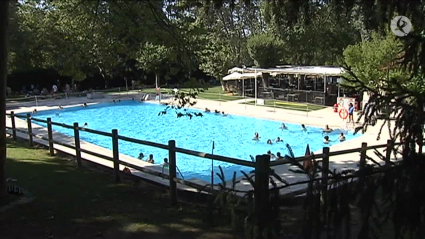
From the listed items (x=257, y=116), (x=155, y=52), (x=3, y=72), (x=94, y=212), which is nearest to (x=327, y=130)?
(x=257, y=116)

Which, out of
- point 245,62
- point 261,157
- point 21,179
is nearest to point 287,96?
point 245,62

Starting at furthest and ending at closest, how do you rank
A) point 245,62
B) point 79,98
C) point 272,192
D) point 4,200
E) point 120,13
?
point 245,62 < point 79,98 < point 4,200 < point 120,13 < point 272,192

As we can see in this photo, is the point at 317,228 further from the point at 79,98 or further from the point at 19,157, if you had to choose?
the point at 79,98

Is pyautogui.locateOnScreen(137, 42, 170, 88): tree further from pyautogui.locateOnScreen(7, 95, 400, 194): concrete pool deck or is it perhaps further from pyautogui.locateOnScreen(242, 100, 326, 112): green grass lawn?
pyautogui.locateOnScreen(242, 100, 326, 112): green grass lawn

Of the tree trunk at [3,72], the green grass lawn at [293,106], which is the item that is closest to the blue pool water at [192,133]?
the green grass lawn at [293,106]

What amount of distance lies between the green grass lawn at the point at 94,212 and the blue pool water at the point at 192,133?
585 centimetres

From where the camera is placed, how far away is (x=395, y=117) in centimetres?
315

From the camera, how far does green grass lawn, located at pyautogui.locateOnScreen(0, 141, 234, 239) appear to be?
222 inches

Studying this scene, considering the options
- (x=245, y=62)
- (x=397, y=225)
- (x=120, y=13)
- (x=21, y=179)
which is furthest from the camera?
(x=245, y=62)

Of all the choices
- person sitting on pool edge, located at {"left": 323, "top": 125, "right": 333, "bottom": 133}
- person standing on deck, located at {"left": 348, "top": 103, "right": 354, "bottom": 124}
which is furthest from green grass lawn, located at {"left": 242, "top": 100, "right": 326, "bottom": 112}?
person sitting on pool edge, located at {"left": 323, "top": 125, "right": 333, "bottom": 133}

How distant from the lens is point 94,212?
21.3 feet

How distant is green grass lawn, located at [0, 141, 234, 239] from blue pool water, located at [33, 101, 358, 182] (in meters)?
5.85

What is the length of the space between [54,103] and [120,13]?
2437 cm

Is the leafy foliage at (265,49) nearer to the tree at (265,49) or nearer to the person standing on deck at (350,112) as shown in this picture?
the tree at (265,49)
